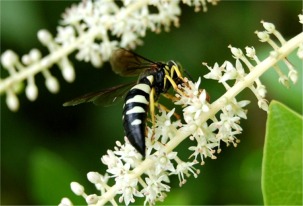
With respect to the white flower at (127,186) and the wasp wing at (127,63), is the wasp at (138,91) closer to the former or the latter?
the wasp wing at (127,63)

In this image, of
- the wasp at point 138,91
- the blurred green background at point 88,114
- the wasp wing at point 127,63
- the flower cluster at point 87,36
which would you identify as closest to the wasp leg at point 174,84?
the wasp at point 138,91

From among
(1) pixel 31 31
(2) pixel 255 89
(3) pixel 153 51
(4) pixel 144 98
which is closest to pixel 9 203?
(1) pixel 31 31

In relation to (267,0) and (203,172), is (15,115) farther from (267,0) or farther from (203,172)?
(267,0)

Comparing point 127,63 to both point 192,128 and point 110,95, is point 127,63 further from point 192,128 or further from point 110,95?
point 192,128

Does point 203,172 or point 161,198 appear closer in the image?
point 161,198

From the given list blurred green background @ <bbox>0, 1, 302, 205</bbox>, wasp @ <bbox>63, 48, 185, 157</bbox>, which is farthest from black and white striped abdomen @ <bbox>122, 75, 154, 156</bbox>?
blurred green background @ <bbox>0, 1, 302, 205</bbox>

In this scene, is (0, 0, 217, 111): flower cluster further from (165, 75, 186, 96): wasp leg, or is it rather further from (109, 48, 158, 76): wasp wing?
(165, 75, 186, 96): wasp leg
